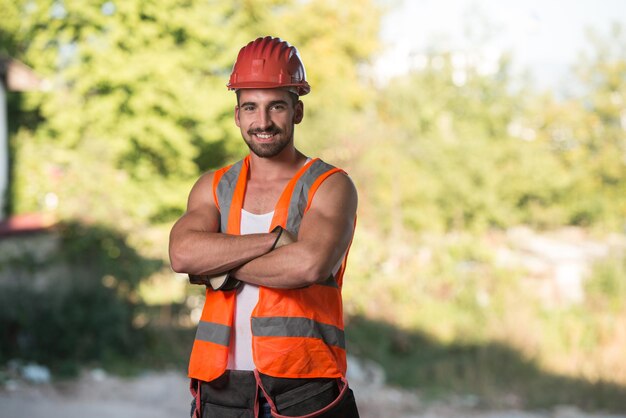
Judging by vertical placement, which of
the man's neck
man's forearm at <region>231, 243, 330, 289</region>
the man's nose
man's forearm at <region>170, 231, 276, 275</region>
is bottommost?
man's forearm at <region>231, 243, 330, 289</region>

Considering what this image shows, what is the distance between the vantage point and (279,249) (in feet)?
8.09

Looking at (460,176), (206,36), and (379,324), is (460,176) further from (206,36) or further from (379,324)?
(379,324)

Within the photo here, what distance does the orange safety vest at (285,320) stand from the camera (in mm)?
2461

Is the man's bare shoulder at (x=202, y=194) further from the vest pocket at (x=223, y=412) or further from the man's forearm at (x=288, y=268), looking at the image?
the vest pocket at (x=223, y=412)

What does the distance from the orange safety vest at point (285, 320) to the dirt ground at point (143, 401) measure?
19.2ft

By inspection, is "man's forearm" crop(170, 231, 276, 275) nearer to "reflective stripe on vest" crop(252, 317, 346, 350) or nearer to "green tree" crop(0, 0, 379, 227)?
"reflective stripe on vest" crop(252, 317, 346, 350)

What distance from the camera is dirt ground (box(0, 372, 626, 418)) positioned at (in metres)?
8.16

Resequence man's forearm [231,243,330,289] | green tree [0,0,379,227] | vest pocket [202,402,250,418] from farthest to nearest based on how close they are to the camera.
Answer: green tree [0,0,379,227], vest pocket [202,402,250,418], man's forearm [231,243,330,289]

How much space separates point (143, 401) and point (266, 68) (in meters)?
6.98

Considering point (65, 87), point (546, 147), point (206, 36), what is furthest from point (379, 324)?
point (546, 147)

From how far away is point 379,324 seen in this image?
42.8ft

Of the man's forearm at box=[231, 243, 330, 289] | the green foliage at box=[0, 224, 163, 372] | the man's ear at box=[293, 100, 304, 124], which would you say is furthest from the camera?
the green foliage at box=[0, 224, 163, 372]

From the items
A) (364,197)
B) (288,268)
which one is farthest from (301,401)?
(364,197)

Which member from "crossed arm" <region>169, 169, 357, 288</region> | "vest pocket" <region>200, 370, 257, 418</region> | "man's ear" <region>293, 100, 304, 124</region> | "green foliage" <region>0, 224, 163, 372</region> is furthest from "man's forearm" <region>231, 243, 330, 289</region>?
"green foliage" <region>0, 224, 163, 372</region>
